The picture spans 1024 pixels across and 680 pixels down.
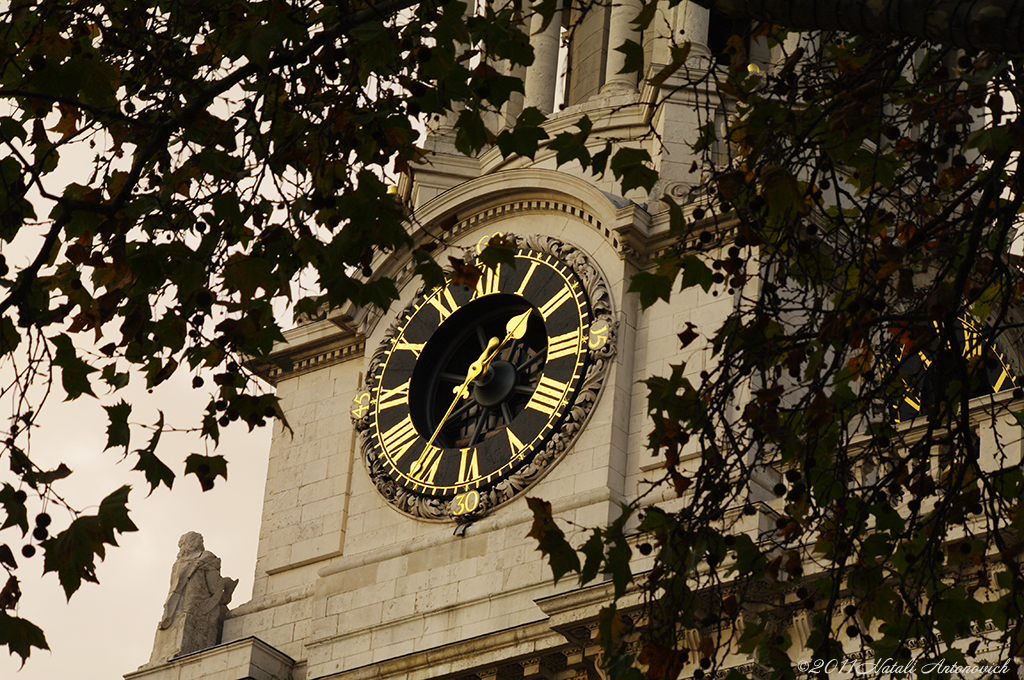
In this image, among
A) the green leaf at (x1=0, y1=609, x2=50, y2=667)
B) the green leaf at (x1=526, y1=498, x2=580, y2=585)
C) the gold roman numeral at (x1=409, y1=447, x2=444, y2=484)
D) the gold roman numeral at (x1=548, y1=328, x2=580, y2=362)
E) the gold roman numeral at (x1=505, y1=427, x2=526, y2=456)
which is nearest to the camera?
the green leaf at (x1=0, y1=609, x2=50, y2=667)

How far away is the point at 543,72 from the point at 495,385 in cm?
728

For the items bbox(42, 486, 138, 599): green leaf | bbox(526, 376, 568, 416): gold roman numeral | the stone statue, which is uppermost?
bbox(526, 376, 568, 416): gold roman numeral

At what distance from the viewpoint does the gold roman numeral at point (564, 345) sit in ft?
77.2

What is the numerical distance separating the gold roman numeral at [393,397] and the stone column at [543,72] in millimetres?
5798

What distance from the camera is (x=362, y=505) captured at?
80.1 ft

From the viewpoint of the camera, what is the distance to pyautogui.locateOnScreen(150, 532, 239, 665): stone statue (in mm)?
24516

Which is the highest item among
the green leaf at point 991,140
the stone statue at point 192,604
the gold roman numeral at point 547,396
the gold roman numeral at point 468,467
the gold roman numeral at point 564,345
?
the gold roman numeral at point 564,345

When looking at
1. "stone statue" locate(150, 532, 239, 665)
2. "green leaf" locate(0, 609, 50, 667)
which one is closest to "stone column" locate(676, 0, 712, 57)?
"stone statue" locate(150, 532, 239, 665)

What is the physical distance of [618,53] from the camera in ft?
91.9

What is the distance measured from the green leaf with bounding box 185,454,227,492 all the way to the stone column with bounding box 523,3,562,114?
57.9ft

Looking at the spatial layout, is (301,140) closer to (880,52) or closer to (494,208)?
(880,52)

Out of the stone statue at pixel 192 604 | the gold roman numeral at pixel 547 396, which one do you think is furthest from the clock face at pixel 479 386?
the stone statue at pixel 192 604

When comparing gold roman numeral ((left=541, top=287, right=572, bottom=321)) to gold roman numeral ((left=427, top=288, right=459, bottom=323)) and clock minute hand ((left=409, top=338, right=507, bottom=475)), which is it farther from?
gold roman numeral ((left=427, top=288, right=459, bottom=323))

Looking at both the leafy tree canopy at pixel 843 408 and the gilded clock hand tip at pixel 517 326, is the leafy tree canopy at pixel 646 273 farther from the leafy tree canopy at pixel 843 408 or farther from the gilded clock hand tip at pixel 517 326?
the gilded clock hand tip at pixel 517 326
